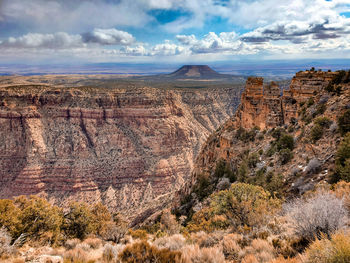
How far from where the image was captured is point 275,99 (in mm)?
27938

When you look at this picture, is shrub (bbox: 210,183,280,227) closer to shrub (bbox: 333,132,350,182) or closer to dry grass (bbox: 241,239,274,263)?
dry grass (bbox: 241,239,274,263)

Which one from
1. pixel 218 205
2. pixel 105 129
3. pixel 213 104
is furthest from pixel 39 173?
pixel 213 104

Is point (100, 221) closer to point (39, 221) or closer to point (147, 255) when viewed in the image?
point (39, 221)

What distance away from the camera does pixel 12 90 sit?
209ft

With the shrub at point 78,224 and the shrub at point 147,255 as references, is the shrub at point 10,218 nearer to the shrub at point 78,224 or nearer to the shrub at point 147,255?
the shrub at point 78,224

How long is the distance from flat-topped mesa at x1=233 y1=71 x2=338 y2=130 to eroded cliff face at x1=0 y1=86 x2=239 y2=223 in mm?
29075

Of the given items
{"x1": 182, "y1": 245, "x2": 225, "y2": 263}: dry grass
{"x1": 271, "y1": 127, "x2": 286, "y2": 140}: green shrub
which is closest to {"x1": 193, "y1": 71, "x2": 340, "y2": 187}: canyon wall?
{"x1": 271, "y1": 127, "x2": 286, "y2": 140}: green shrub

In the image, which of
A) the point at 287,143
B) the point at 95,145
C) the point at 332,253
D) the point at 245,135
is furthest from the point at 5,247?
the point at 95,145

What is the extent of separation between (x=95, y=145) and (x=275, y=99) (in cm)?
5441

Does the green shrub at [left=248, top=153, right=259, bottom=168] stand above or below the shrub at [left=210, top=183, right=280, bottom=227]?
below

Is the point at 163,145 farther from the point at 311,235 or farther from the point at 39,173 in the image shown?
the point at 311,235

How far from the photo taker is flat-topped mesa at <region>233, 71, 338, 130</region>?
79.4 feet

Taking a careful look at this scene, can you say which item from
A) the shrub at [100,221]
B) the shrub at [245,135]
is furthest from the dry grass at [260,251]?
the shrub at [245,135]

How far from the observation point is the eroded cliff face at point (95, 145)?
190 ft
